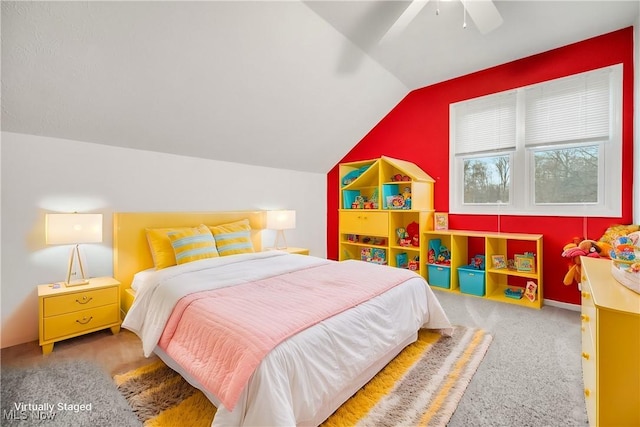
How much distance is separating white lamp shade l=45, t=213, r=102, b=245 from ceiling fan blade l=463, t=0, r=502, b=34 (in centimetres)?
317

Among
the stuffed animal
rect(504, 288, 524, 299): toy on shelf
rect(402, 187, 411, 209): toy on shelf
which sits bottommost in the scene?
rect(504, 288, 524, 299): toy on shelf

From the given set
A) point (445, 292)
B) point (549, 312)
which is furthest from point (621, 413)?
point (445, 292)

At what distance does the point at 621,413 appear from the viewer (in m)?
1.09

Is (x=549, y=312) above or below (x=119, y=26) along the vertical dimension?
below

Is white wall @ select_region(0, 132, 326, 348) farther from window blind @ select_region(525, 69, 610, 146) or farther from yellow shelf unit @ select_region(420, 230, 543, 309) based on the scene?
window blind @ select_region(525, 69, 610, 146)

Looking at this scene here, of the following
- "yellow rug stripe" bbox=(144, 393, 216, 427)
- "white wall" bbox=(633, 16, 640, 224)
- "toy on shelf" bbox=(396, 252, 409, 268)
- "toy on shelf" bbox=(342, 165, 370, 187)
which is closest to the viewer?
"yellow rug stripe" bbox=(144, 393, 216, 427)

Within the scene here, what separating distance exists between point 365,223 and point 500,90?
2.29 meters

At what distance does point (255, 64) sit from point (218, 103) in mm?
527

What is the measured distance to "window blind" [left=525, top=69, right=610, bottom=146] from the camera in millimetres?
2881

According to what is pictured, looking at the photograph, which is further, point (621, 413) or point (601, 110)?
point (601, 110)

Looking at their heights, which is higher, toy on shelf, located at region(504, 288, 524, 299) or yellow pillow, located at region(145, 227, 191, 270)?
yellow pillow, located at region(145, 227, 191, 270)

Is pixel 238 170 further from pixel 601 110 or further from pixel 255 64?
pixel 601 110

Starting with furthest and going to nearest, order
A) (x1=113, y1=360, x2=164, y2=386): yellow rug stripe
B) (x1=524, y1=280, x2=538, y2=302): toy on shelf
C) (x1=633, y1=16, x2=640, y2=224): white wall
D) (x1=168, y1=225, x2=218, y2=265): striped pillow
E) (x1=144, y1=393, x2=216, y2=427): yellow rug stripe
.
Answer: (x1=524, y1=280, x2=538, y2=302): toy on shelf, (x1=168, y1=225, x2=218, y2=265): striped pillow, (x1=633, y1=16, x2=640, y2=224): white wall, (x1=113, y1=360, x2=164, y2=386): yellow rug stripe, (x1=144, y1=393, x2=216, y2=427): yellow rug stripe

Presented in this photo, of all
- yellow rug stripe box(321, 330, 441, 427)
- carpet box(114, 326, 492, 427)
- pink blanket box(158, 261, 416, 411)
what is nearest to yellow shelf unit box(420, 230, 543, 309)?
carpet box(114, 326, 492, 427)
